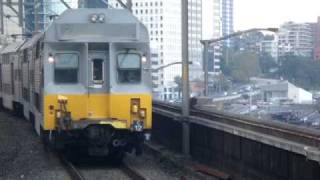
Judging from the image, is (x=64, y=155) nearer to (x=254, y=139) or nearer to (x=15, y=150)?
(x=15, y=150)

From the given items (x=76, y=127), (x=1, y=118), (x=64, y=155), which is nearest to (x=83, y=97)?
(x=76, y=127)

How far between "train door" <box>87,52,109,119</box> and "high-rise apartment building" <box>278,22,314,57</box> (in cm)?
503

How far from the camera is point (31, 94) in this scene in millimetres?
20188

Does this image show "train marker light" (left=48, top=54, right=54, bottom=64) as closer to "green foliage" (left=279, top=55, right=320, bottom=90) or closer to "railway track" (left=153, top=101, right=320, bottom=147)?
"railway track" (left=153, top=101, right=320, bottom=147)

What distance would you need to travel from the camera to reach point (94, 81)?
1608cm

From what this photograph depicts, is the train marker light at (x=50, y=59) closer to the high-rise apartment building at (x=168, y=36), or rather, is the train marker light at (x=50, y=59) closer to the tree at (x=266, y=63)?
the tree at (x=266, y=63)

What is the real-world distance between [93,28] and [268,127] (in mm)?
5472

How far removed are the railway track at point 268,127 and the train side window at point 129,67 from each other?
85.6 inches

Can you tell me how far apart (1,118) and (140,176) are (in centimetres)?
1703

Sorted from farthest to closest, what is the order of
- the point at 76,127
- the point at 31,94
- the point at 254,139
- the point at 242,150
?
1. the point at 31,94
2. the point at 76,127
3. the point at 242,150
4. the point at 254,139

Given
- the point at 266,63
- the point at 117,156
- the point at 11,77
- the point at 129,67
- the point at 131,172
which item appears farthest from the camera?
the point at 11,77

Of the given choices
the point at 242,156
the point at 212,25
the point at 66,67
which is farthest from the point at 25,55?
the point at 242,156

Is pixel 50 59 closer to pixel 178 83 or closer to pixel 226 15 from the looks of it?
pixel 178 83

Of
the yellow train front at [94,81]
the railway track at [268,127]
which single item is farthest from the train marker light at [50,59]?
the railway track at [268,127]
